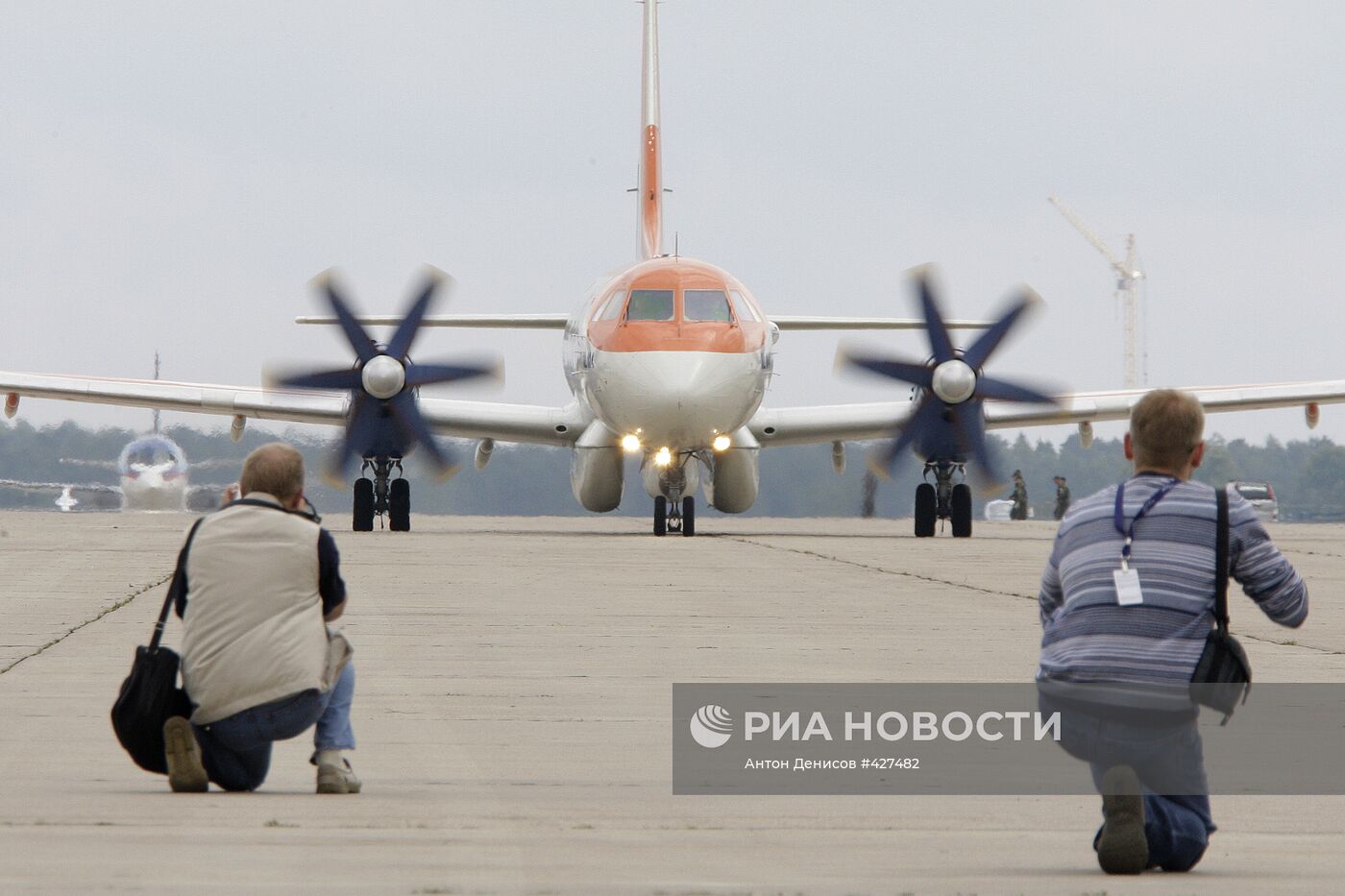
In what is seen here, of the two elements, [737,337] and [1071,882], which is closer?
[1071,882]

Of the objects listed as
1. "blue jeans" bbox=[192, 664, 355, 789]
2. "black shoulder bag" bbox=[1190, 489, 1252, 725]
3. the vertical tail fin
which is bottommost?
"blue jeans" bbox=[192, 664, 355, 789]

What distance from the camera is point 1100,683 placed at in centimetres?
521

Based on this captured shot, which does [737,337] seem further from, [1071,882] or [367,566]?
[1071,882]

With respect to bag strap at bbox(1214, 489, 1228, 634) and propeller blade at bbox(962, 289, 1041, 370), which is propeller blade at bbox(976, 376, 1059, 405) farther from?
bag strap at bbox(1214, 489, 1228, 634)

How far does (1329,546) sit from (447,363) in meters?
12.6

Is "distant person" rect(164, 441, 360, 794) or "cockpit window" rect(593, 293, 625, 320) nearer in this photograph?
"distant person" rect(164, 441, 360, 794)

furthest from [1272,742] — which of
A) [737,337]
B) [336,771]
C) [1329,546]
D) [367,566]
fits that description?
[1329,546]

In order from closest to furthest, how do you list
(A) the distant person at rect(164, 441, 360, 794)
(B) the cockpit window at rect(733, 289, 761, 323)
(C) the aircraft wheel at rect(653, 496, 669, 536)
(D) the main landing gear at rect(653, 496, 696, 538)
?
1. (A) the distant person at rect(164, 441, 360, 794)
2. (B) the cockpit window at rect(733, 289, 761, 323)
3. (D) the main landing gear at rect(653, 496, 696, 538)
4. (C) the aircraft wheel at rect(653, 496, 669, 536)

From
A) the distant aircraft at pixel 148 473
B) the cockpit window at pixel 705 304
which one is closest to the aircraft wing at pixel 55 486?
the distant aircraft at pixel 148 473

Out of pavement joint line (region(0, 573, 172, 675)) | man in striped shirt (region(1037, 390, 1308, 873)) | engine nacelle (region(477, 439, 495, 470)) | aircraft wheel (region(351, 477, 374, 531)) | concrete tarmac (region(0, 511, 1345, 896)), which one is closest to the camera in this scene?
concrete tarmac (region(0, 511, 1345, 896))

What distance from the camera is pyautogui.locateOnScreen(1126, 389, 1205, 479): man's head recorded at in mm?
5270

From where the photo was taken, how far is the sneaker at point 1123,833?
192 inches

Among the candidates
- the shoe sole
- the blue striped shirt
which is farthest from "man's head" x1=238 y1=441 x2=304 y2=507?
the blue striped shirt

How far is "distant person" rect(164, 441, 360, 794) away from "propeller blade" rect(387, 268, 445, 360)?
880 inches
